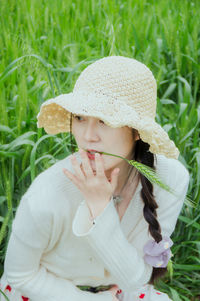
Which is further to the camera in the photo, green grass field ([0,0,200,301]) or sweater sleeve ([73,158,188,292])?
green grass field ([0,0,200,301])

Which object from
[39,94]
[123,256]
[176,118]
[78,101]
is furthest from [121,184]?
[176,118]

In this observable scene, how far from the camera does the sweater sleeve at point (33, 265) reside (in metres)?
1.11

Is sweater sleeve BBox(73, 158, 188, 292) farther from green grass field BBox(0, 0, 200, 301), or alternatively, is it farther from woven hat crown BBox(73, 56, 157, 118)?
woven hat crown BBox(73, 56, 157, 118)

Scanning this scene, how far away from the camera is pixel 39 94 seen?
1.68 m

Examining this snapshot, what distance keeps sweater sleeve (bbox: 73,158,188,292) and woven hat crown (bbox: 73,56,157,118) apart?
0.26 metres

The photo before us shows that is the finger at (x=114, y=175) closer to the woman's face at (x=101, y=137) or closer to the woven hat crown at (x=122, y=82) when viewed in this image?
the woman's face at (x=101, y=137)

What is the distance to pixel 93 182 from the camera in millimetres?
1030

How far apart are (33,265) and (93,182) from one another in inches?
13.0

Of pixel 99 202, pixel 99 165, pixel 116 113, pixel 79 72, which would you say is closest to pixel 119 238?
pixel 99 202

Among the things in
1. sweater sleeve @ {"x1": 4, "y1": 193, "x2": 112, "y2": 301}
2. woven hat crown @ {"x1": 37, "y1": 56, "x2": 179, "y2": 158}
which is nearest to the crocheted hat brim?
woven hat crown @ {"x1": 37, "y1": 56, "x2": 179, "y2": 158}

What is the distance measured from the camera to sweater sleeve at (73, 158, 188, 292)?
1.06m

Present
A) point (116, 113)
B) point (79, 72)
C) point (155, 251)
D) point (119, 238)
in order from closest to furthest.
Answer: point (116, 113) → point (119, 238) → point (155, 251) → point (79, 72)

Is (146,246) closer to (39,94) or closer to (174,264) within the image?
(174,264)

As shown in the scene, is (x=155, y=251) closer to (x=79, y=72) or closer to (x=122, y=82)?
(x=122, y=82)
